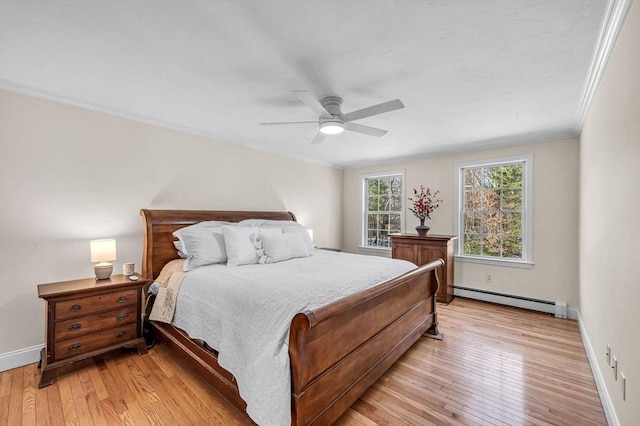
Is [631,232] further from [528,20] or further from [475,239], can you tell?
[475,239]

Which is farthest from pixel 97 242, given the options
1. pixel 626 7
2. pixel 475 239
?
pixel 475 239

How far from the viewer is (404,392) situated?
2.15 m

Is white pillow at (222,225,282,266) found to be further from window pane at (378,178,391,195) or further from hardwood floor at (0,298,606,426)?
window pane at (378,178,391,195)

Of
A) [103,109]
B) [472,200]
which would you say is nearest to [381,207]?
[472,200]

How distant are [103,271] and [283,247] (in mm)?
1737

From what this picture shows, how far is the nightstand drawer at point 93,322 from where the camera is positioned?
2.31 metres

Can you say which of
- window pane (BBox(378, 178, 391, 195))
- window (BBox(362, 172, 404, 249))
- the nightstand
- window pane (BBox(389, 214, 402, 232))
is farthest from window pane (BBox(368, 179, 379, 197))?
the nightstand

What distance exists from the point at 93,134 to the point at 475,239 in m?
5.21

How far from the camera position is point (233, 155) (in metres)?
4.12

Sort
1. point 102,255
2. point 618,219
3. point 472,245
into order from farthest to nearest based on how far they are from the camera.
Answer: point 472,245 → point 102,255 → point 618,219

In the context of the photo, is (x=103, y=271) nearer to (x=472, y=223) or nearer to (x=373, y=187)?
(x=373, y=187)

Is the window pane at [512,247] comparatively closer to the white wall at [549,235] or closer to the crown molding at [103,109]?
the white wall at [549,235]

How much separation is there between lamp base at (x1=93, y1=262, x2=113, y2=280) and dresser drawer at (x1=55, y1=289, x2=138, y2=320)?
0.85 ft

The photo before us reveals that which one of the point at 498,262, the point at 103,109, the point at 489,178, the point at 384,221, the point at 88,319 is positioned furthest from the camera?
the point at 384,221
